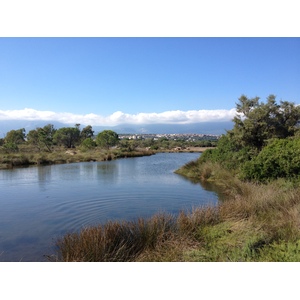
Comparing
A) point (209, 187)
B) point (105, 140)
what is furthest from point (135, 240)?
point (105, 140)

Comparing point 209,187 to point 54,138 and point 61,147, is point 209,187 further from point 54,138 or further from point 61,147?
point 54,138

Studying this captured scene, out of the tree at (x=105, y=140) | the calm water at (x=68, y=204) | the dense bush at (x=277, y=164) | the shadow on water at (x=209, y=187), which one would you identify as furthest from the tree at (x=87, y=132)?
the dense bush at (x=277, y=164)

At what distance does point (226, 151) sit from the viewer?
16141 millimetres

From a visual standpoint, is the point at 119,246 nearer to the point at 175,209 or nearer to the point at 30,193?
the point at 175,209

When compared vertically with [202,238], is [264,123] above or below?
above

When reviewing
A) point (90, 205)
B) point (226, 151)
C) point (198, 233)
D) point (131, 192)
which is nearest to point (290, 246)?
point (198, 233)

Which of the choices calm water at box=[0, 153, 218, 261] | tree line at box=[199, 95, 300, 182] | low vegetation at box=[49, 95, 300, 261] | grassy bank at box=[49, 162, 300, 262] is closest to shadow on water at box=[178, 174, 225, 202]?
calm water at box=[0, 153, 218, 261]

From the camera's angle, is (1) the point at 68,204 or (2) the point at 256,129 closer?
(1) the point at 68,204

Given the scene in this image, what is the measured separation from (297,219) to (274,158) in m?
4.95

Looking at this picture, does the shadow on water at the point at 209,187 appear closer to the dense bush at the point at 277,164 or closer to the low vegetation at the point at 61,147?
the dense bush at the point at 277,164

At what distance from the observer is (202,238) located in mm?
5371

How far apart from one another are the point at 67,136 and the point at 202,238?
158ft

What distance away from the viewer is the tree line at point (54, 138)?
3734cm

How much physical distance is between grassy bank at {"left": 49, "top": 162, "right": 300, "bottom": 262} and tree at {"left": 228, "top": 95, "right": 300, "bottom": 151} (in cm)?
835
